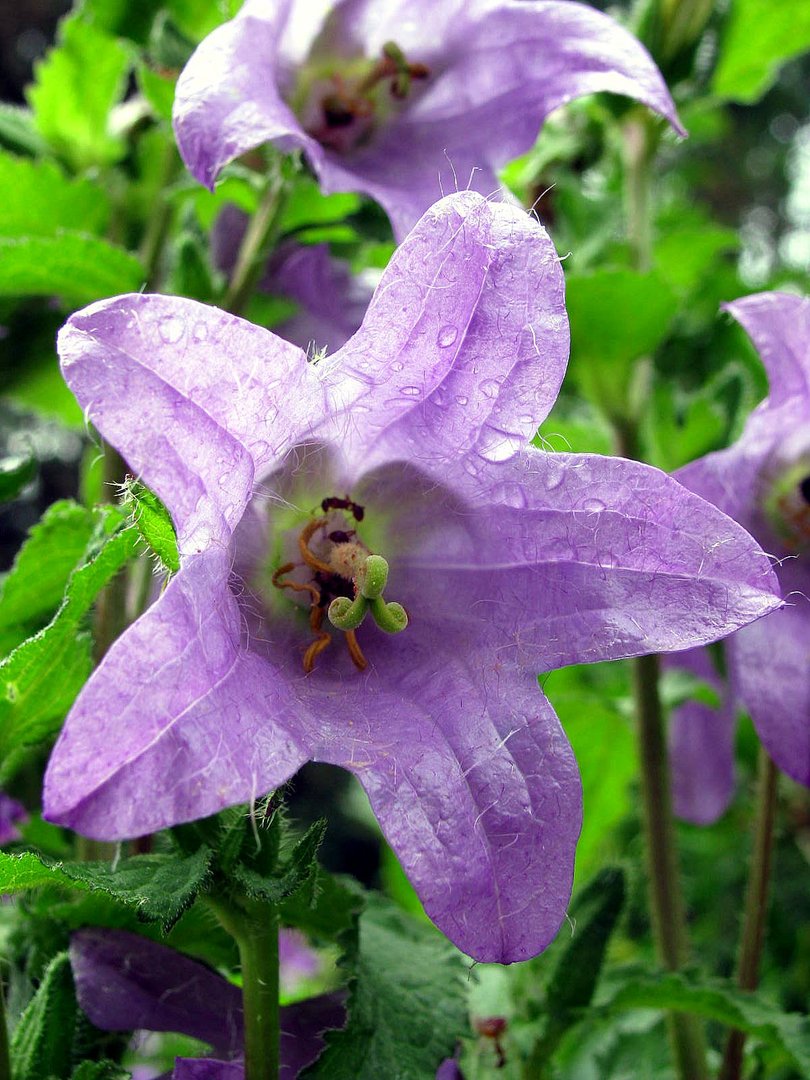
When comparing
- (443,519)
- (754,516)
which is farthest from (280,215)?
(754,516)

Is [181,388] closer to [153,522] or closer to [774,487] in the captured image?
[153,522]

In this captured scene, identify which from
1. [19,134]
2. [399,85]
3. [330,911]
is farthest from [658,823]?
[19,134]

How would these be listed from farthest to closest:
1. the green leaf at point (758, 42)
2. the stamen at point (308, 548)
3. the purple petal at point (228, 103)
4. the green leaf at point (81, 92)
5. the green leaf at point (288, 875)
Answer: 1. the green leaf at point (758, 42)
2. the green leaf at point (81, 92)
3. the stamen at point (308, 548)
4. the purple petal at point (228, 103)
5. the green leaf at point (288, 875)

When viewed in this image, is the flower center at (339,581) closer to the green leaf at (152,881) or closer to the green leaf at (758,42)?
the green leaf at (152,881)

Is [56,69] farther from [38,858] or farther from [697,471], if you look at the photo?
[38,858]

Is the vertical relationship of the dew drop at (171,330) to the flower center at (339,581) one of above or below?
above

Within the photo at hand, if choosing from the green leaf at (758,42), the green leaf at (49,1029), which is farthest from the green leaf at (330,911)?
the green leaf at (758,42)
